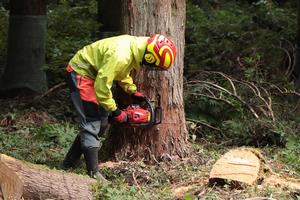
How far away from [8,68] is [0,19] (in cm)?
382

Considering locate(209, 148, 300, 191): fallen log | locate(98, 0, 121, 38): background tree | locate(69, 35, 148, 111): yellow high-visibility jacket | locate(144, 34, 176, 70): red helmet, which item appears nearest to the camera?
locate(209, 148, 300, 191): fallen log

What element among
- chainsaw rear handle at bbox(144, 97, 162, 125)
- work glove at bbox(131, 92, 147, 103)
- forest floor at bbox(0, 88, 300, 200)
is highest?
work glove at bbox(131, 92, 147, 103)

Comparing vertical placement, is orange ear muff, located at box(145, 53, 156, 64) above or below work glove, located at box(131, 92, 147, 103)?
above

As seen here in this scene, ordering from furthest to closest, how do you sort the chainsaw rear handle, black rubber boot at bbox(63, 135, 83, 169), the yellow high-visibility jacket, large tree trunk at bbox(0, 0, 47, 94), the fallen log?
large tree trunk at bbox(0, 0, 47, 94)
black rubber boot at bbox(63, 135, 83, 169)
the chainsaw rear handle
the yellow high-visibility jacket
the fallen log

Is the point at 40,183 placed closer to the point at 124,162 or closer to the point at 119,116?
the point at 119,116

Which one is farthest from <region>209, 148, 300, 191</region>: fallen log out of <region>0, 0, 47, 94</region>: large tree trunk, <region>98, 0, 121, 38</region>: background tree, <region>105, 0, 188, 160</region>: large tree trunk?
<region>98, 0, 121, 38</region>: background tree

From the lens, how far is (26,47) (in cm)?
1082

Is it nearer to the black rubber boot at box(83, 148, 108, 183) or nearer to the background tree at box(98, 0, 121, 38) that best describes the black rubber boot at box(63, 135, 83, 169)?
the black rubber boot at box(83, 148, 108, 183)

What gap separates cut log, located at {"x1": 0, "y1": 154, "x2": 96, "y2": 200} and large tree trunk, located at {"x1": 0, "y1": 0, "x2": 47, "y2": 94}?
5.43 m

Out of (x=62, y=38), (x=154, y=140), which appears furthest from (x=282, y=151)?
(x=62, y=38)

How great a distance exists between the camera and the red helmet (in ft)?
20.2

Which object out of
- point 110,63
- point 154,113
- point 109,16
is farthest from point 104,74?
point 109,16

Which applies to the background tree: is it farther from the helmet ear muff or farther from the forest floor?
the helmet ear muff

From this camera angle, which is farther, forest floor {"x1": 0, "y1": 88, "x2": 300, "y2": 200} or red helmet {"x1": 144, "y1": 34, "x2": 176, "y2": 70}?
red helmet {"x1": 144, "y1": 34, "x2": 176, "y2": 70}
